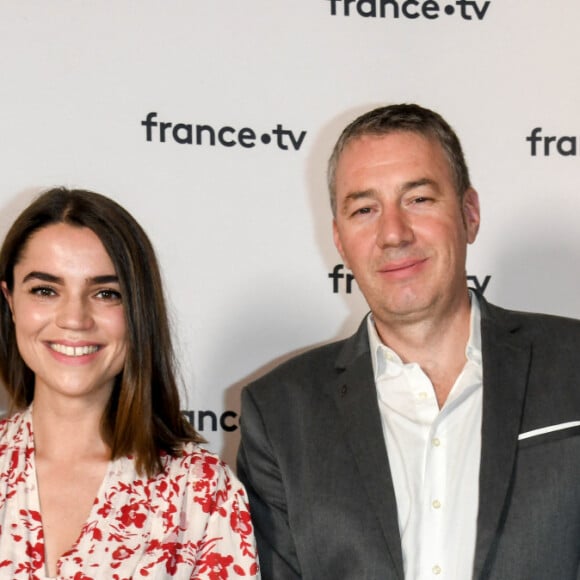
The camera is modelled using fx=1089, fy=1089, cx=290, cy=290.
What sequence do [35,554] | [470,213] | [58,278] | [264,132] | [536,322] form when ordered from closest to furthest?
[35,554]
[58,278]
[536,322]
[470,213]
[264,132]

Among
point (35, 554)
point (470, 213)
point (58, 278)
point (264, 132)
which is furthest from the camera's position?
point (264, 132)

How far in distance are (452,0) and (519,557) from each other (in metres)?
1.63

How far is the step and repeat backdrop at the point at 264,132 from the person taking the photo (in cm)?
294

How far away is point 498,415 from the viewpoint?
2271 mm

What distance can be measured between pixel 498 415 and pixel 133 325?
0.80 m

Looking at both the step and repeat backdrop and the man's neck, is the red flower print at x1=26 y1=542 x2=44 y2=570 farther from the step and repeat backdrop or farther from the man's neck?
the man's neck

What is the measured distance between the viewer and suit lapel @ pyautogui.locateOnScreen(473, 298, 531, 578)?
2176 millimetres

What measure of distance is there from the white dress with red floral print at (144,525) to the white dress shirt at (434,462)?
1.15 ft

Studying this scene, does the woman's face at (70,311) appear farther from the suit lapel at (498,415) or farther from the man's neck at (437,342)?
the suit lapel at (498,415)

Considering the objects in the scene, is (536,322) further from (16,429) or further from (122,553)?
(16,429)

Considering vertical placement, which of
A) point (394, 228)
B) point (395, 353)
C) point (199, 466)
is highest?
point (394, 228)

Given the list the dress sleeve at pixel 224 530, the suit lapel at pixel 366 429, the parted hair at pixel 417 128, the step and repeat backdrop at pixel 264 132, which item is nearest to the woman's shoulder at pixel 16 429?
the dress sleeve at pixel 224 530

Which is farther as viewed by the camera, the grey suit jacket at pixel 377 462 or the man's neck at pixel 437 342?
the man's neck at pixel 437 342

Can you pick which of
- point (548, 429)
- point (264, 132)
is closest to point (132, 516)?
point (548, 429)
